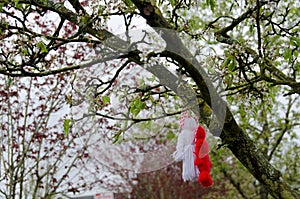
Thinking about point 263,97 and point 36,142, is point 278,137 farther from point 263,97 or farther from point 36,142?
point 263,97

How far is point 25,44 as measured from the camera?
2.21 m

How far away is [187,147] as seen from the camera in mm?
2205

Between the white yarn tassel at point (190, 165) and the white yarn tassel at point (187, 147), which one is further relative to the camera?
the white yarn tassel at point (190, 165)

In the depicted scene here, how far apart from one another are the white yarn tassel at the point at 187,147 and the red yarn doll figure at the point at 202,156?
0.02 metres

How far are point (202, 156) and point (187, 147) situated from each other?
8cm

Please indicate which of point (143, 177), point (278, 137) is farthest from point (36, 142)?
point (143, 177)

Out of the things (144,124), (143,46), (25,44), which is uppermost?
(25,44)

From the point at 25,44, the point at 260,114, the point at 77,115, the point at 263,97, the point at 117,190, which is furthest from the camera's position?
the point at 117,190

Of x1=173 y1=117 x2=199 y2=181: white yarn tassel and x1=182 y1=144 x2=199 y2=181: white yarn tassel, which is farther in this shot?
x1=182 y1=144 x2=199 y2=181: white yarn tassel

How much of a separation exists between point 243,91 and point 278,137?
4.49 m

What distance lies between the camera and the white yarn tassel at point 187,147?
7.06ft

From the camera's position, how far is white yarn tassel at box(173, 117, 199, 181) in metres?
2.15

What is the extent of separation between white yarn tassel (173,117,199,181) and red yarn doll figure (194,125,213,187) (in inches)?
1.0

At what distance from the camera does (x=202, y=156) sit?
2213mm
